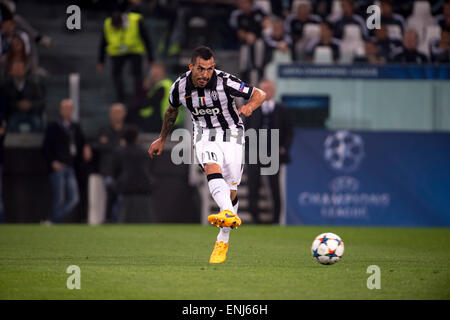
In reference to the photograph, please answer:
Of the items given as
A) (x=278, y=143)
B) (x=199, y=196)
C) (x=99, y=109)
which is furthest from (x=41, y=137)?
(x=278, y=143)

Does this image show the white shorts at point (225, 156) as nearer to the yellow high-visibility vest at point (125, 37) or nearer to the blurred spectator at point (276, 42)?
the yellow high-visibility vest at point (125, 37)

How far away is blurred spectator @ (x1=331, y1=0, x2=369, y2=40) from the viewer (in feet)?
61.8

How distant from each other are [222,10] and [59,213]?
23.0 ft

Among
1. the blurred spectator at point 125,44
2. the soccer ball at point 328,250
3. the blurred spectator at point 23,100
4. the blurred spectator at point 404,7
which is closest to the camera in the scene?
the soccer ball at point 328,250

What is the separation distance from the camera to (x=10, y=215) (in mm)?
17297

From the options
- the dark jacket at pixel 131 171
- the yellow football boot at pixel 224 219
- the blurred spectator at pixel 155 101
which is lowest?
the yellow football boot at pixel 224 219

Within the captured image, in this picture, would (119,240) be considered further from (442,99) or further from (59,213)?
(442,99)

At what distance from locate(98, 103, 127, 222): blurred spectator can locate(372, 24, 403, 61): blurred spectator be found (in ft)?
18.0

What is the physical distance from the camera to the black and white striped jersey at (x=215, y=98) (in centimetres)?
898

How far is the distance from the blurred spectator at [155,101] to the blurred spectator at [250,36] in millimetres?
1695

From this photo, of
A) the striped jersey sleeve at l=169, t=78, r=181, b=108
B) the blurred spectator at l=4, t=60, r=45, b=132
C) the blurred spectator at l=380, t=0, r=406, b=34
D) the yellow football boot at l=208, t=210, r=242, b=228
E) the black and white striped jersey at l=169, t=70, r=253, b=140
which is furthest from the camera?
the blurred spectator at l=380, t=0, r=406, b=34

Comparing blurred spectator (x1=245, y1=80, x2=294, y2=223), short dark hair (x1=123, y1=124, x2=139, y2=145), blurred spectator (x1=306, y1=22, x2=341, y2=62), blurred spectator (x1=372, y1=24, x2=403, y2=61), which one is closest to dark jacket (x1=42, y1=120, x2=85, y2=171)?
short dark hair (x1=123, y1=124, x2=139, y2=145)

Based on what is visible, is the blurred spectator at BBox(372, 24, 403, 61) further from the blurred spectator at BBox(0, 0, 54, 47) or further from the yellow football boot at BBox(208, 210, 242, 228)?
the yellow football boot at BBox(208, 210, 242, 228)

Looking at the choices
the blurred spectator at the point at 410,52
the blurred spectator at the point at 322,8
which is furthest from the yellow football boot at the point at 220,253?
the blurred spectator at the point at 322,8
